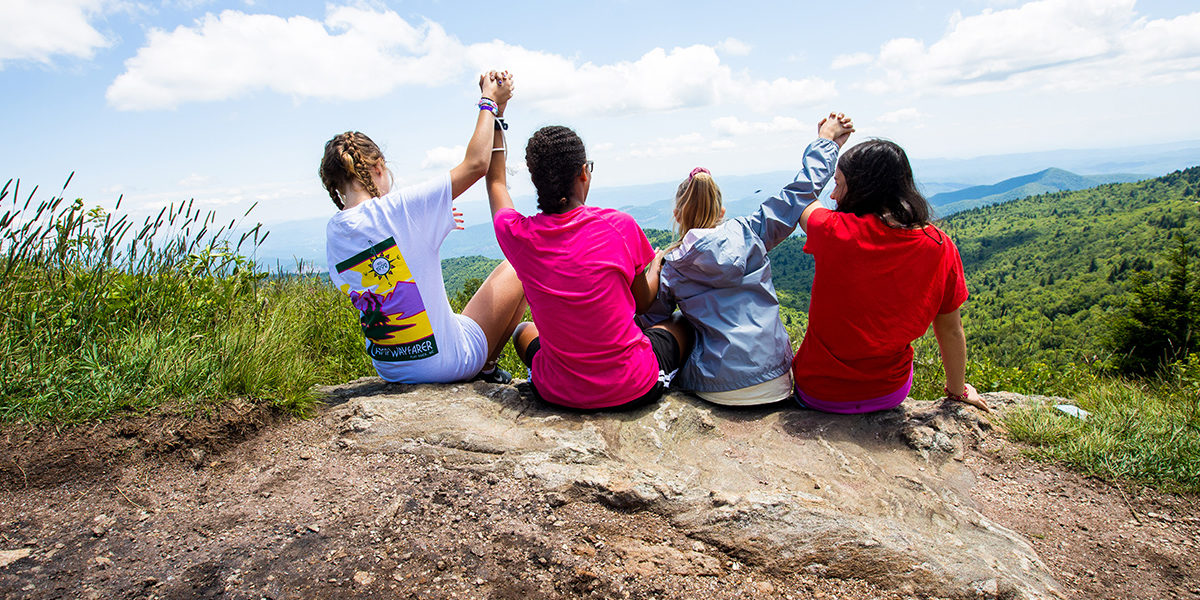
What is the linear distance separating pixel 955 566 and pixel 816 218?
1653mm

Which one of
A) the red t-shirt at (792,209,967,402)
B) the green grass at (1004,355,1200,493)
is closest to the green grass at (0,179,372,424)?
the red t-shirt at (792,209,967,402)

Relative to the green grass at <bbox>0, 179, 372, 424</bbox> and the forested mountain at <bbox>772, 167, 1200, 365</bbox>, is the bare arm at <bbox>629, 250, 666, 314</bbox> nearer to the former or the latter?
the green grass at <bbox>0, 179, 372, 424</bbox>

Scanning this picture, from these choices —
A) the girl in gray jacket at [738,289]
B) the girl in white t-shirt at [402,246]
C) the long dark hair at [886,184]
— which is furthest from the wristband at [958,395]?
the girl in white t-shirt at [402,246]

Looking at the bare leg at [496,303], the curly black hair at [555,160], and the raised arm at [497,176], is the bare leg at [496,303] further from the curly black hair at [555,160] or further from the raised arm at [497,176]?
the curly black hair at [555,160]

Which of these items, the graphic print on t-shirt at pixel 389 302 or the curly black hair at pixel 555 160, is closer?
→ the curly black hair at pixel 555 160

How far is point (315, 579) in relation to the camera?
2.06 meters

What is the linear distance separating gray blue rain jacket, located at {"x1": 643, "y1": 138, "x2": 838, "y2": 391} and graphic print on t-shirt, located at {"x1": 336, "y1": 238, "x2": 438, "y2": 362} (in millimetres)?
1424

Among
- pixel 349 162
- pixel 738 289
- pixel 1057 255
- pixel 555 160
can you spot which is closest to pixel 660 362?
pixel 738 289

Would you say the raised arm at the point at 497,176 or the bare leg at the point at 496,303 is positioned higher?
the raised arm at the point at 497,176

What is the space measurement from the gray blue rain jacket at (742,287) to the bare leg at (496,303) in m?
0.99

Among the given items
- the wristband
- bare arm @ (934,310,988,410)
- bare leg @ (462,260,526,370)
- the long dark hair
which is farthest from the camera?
bare leg @ (462,260,526,370)

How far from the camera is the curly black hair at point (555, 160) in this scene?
9.66 feet

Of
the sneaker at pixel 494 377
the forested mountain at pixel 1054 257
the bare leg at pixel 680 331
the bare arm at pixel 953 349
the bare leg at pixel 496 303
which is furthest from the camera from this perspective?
the forested mountain at pixel 1054 257

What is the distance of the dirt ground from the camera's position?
2.07 m
